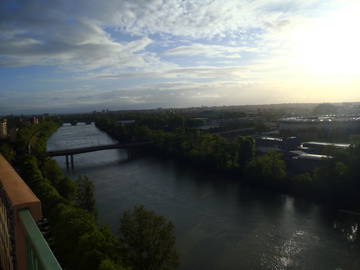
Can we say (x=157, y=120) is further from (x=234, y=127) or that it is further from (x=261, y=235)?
(x=261, y=235)

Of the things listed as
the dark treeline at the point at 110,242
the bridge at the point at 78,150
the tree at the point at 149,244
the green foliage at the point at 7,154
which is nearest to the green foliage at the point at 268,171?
the dark treeline at the point at 110,242

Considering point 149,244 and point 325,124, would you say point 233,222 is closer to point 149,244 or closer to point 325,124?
point 149,244

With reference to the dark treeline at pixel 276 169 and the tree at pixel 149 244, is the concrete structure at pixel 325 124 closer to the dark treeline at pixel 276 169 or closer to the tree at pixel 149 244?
the dark treeline at pixel 276 169

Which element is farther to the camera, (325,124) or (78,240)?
(325,124)

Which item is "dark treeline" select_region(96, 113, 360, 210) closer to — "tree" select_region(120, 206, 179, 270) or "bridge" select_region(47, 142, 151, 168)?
"bridge" select_region(47, 142, 151, 168)

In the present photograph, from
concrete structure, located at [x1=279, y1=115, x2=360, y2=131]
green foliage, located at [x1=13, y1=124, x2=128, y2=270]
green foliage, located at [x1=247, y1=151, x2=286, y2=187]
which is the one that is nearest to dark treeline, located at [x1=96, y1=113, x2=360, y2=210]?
green foliage, located at [x1=247, y1=151, x2=286, y2=187]

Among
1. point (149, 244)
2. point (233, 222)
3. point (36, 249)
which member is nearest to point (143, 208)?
point (149, 244)

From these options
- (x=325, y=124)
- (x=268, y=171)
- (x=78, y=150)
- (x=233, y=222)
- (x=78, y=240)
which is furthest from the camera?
(x=325, y=124)
